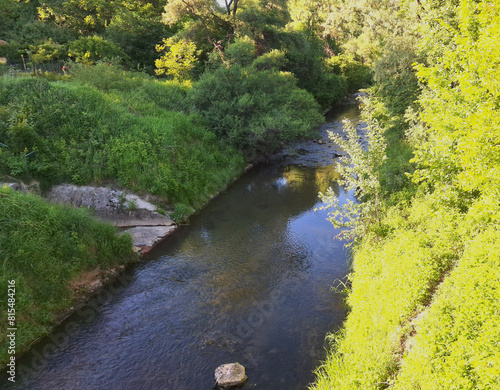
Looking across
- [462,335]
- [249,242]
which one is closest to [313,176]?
[249,242]

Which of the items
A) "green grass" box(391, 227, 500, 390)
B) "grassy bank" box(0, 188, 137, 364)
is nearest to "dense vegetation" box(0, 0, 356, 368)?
"grassy bank" box(0, 188, 137, 364)

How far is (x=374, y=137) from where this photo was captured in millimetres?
11891

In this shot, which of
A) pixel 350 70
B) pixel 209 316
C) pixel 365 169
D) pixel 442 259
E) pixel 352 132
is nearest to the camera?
pixel 442 259

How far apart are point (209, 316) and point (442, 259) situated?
6998 millimetres

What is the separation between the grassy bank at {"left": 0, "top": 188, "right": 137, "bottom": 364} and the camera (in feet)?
34.9

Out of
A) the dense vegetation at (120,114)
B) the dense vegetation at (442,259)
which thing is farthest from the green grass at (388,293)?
the dense vegetation at (120,114)

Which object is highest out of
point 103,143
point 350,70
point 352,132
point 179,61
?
point 179,61

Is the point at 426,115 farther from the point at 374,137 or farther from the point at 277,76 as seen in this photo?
the point at 277,76

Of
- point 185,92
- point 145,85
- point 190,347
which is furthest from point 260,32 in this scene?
point 190,347

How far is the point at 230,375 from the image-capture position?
877 centimetres

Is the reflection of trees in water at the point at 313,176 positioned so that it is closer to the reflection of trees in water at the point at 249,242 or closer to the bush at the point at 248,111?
the reflection of trees in water at the point at 249,242

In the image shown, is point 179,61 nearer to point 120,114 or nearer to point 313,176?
point 120,114

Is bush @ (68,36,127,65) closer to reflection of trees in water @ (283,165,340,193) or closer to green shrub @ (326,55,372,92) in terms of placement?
reflection of trees in water @ (283,165,340,193)

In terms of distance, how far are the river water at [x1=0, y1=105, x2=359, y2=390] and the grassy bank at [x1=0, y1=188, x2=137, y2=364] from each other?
2.46ft
